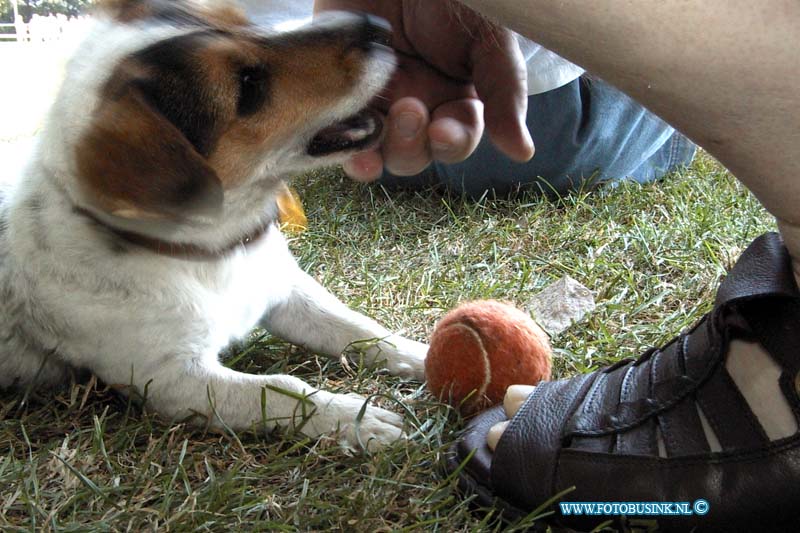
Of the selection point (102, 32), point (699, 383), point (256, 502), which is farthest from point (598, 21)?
point (102, 32)

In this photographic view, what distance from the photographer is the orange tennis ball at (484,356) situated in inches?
80.4

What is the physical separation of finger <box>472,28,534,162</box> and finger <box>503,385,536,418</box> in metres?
0.89

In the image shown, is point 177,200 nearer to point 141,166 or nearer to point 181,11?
point 141,166

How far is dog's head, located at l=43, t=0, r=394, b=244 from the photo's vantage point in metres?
1.93

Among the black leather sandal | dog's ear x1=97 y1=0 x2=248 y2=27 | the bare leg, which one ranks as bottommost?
the black leather sandal

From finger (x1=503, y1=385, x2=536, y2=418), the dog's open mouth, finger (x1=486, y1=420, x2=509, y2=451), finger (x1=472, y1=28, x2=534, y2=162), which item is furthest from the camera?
finger (x1=472, y1=28, x2=534, y2=162)

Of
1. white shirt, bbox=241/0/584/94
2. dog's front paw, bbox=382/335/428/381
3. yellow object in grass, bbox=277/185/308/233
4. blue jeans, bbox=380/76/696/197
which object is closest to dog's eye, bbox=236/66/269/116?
yellow object in grass, bbox=277/185/308/233

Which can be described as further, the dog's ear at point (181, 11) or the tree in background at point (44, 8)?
the tree in background at point (44, 8)

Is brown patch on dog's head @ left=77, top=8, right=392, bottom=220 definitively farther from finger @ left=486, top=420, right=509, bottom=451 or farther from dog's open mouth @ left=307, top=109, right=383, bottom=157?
finger @ left=486, top=420, right=509, bottom=451

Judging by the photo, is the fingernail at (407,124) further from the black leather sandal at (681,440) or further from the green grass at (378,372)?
the black leather sandal at (681,440)

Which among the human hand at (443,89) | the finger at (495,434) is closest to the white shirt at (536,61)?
the human hand at (443,89)

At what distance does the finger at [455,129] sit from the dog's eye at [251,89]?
54 cm

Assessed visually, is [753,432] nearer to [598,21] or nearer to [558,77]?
[598,21]

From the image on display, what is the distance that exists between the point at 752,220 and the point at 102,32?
8.31 ft
